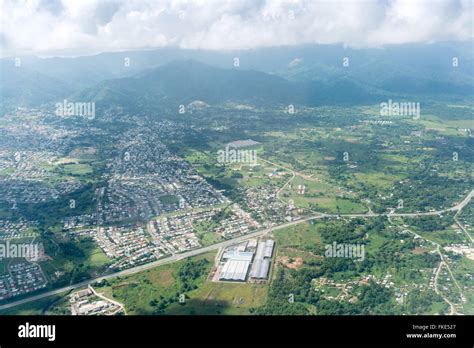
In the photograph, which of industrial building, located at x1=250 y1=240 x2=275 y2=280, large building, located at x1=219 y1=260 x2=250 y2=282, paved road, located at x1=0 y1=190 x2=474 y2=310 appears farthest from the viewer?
industrial building, located at x1=250 y1=240 x2=275 y2=280

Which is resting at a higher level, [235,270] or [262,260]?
[262,260]

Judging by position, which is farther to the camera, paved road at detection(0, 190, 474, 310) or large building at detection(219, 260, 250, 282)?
large building at detection(219, 260, 250, 282)

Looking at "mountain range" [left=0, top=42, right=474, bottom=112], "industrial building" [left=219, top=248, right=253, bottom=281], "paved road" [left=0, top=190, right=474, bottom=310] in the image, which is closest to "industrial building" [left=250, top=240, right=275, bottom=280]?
"industrial building" [left=219, top=248, right=253, bottom=281]

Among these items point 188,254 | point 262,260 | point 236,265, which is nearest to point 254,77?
point 188,254

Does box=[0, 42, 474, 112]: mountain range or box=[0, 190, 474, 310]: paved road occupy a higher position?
box=[0, 42, 474, 112]: mountain range

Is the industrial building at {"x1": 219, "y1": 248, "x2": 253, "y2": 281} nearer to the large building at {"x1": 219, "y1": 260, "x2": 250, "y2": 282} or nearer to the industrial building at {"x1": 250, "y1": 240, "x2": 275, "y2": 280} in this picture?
the large building at {"x1": 219, "y1": 260, "x2": 250, "y2": 282}

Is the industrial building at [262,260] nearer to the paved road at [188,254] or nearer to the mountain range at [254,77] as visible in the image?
the paved road at [188,254]

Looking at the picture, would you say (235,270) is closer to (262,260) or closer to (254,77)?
(262,260)
